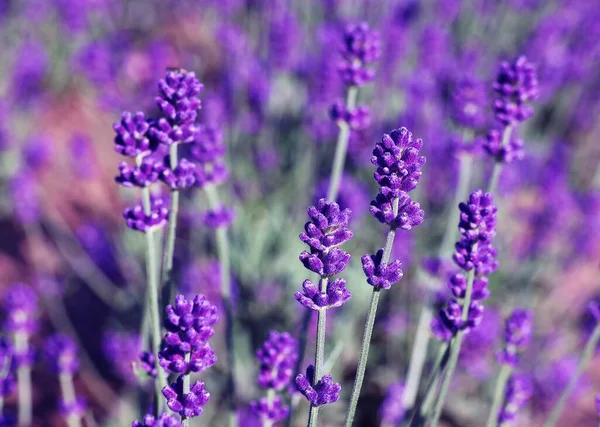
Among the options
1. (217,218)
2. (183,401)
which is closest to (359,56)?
(217,218)

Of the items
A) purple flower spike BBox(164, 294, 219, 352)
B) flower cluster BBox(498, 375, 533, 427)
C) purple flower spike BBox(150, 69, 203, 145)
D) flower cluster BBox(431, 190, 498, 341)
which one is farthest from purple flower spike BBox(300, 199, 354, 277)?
flower cluster BBox(498, 375, 533, 427)

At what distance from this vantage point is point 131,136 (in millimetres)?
1729

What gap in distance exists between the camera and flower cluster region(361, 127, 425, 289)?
4.76 feet

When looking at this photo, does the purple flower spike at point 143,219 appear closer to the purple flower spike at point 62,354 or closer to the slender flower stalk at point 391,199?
the slender flower stalk at point 391,199

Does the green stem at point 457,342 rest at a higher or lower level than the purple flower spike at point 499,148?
lower

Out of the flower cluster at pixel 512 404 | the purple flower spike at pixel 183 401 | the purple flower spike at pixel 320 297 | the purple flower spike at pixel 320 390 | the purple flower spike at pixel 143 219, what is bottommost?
the flower cluster at pixel 512 404

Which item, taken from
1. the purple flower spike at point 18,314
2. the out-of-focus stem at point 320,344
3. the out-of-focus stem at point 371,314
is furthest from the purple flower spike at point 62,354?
the out-of-focus stem at point 371,314

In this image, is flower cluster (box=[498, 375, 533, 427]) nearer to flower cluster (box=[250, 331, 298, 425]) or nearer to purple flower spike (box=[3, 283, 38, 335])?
flower cluster (box=[250, 331, 298, 425])

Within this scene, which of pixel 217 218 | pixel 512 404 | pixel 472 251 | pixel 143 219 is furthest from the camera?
pixel 217 218

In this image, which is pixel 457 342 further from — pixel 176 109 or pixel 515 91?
pixel 176 109

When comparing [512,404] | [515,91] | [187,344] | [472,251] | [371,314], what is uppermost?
[515,91]

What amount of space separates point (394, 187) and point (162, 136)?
2.17 feet

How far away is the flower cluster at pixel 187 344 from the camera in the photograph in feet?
4.69

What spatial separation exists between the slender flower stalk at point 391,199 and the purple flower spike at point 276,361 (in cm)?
43
